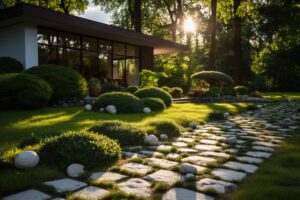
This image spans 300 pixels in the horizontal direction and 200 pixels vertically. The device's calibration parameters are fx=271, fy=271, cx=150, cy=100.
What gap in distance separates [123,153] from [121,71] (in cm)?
1331

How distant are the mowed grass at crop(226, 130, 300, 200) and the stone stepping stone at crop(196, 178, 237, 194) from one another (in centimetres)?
9

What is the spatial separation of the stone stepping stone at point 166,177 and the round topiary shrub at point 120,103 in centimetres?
491

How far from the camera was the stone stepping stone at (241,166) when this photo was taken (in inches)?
119

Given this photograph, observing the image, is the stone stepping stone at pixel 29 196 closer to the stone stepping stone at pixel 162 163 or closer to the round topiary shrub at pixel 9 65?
the stone stepping stone at pixel 162 163

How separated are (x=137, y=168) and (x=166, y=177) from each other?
0.42 m

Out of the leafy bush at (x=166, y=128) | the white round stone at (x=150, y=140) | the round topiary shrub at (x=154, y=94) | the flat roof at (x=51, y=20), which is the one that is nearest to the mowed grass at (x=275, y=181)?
the white round stone at (x=150, y=140)

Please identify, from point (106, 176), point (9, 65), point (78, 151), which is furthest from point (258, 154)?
point (9, 65)

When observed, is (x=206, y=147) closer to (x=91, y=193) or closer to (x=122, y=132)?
(x=122, y=132)

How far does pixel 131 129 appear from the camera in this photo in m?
4.30

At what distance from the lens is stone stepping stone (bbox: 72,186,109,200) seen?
221cm

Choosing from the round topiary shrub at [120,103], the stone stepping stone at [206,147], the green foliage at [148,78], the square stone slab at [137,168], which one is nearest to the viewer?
the square stone slab at [137,168]

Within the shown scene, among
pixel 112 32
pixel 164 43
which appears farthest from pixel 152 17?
pixel 112 32

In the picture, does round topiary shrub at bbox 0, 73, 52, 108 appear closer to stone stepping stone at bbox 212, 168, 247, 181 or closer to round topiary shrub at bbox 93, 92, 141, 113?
round topiary shrub at bbox 93, 92, 141, 113

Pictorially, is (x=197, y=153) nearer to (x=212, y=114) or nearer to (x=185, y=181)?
(x=185, y=181)
